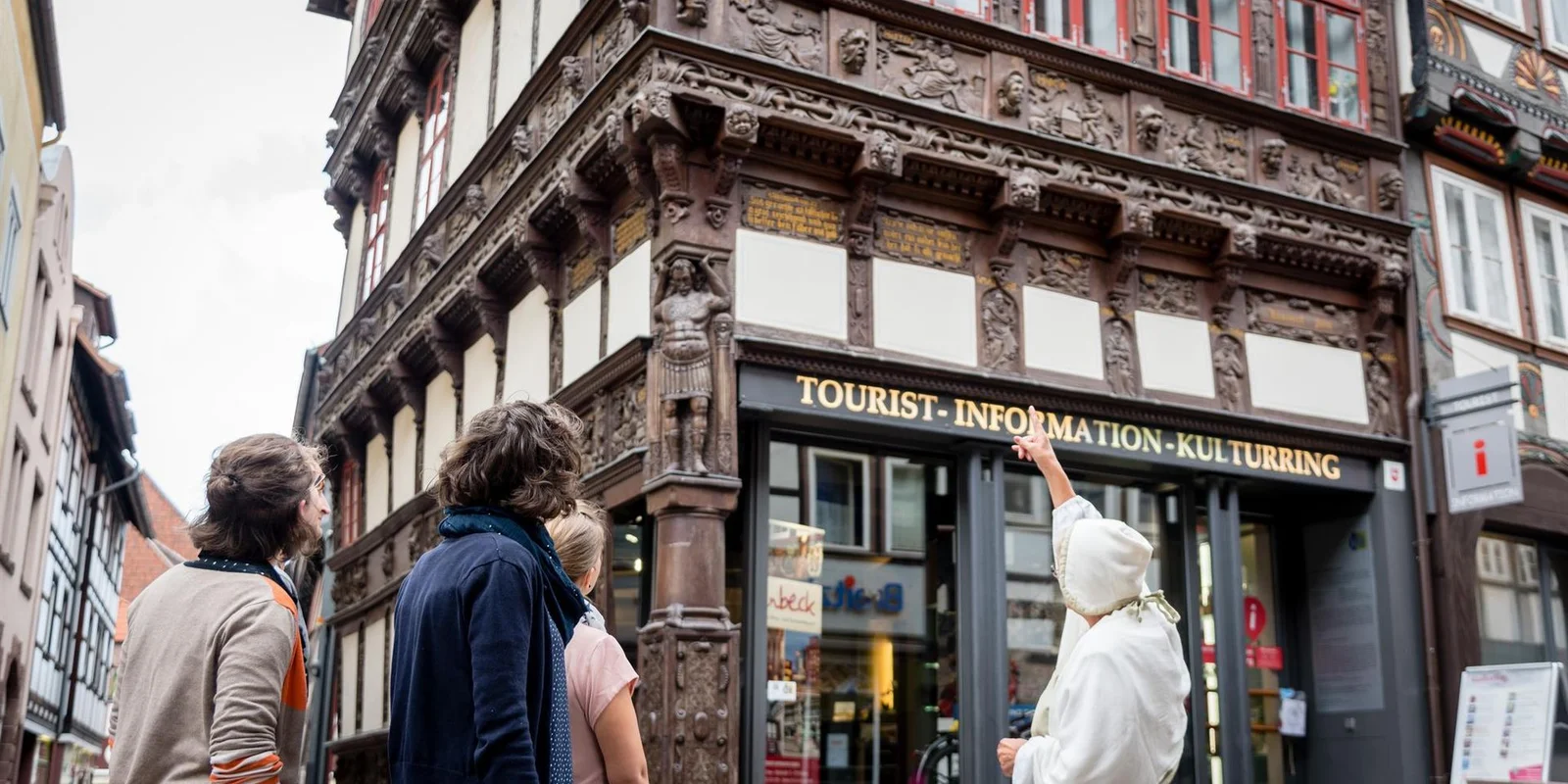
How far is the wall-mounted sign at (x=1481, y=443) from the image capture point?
11477mm

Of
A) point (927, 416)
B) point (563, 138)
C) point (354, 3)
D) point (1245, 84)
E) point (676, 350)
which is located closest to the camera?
point (676, 350)

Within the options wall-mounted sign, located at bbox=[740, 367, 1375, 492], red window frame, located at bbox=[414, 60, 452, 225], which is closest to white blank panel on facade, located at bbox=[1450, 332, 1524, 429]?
wall-mounted sign, located at bbox=[740, 367, 1375, 492]

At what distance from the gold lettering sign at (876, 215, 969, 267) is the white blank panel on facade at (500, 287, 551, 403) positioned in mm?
2791

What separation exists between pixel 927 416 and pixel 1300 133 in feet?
13.9

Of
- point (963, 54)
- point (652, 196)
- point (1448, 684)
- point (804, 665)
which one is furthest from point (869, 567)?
point (1448, 684)

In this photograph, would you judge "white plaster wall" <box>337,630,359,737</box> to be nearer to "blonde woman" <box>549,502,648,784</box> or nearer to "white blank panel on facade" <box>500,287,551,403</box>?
"white blank panel on facade" <box>500,287,551,403</box>

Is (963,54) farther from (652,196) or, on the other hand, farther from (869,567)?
(869,567)

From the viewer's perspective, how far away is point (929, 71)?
10.6 m

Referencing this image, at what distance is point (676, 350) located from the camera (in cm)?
932

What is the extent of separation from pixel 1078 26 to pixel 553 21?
156 inches

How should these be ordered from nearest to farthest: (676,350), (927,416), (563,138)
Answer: (676,350) < (927,416) < (563,138)

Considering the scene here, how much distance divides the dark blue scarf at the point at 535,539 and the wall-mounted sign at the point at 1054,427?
6.20 m

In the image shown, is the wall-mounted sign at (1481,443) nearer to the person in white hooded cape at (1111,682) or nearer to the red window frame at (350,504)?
the person in white hooded cape at (1111,682)

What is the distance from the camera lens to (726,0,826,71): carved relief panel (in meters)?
9.98
